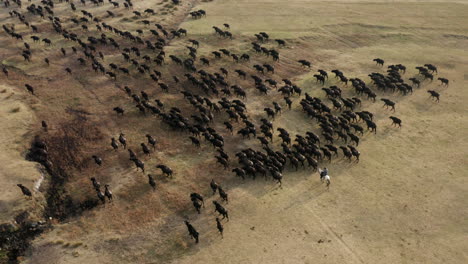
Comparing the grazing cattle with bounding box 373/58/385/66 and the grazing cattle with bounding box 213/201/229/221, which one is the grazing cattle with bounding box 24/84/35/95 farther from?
the grazing cattle with bounding box 373/58/385/66

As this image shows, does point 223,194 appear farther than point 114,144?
No

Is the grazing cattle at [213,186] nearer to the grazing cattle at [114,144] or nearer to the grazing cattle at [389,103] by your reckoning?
the grazing cattle at [114,144]

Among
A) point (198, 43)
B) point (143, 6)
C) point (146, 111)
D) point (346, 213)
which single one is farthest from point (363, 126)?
point (143, 6)

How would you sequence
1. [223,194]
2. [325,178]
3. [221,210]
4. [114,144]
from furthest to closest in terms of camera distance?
[114,144]
[325,178]
[223,194]
[221,210]

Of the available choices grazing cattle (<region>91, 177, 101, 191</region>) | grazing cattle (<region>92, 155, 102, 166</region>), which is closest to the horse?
grazing cattle (<region>91, 177, 101, 191</region>)

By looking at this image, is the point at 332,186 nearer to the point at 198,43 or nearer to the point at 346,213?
the point at 346,213

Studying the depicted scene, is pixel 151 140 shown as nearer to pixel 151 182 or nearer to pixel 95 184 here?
pixel 151 182

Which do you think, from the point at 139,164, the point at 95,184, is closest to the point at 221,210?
the point at 139,164
